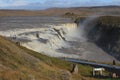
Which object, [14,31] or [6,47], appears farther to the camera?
[14,31]

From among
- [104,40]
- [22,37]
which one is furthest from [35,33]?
[104,40]

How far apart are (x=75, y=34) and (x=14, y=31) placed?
15.6 meters

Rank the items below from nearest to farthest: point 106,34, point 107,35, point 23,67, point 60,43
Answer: point 23,67 → point 60,43 → point 107,35 → point 106,34

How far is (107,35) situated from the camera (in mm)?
87062

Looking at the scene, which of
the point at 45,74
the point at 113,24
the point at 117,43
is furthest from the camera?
Answer: the point at 113,24

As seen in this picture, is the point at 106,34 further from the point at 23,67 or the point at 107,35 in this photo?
the point at 23,67

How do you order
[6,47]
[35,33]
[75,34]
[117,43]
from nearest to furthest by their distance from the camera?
[6,47]
[117,43]
[35,33]
[75,34]

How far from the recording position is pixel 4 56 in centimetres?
2366

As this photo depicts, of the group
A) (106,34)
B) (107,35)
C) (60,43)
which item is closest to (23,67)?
(60,43)

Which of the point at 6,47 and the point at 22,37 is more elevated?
the point at 6,47

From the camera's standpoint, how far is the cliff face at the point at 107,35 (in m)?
75.6

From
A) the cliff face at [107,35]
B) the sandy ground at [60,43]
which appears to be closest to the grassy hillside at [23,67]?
the sandy ground at [60,43]

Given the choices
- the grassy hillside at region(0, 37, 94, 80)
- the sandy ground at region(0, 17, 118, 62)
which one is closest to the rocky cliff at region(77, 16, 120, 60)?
the sandy ground at region(0, 17, 118, 62)

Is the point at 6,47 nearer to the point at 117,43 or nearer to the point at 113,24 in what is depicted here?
the point at 117,43
